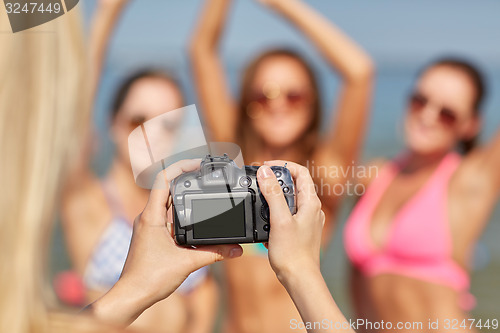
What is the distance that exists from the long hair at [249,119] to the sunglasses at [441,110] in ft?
1.04

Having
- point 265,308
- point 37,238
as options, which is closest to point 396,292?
point 265,308

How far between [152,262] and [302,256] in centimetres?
18

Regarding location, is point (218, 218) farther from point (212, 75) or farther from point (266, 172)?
point (212, 75)

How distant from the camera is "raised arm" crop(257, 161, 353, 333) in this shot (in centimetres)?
54

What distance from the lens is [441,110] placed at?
168 centimetres

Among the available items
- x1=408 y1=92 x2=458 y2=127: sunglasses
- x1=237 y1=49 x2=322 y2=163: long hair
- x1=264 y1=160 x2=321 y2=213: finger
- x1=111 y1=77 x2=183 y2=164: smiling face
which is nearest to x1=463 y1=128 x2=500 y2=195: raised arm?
x1=408 y1=92 x2=458 y2=127: sunglasses

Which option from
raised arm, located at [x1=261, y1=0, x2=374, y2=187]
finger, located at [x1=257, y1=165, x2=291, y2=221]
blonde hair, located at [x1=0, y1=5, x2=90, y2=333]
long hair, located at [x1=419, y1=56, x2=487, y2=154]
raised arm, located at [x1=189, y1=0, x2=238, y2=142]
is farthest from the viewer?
raised arm, located at [x1=189, y1=0, x2=238, y2=142]

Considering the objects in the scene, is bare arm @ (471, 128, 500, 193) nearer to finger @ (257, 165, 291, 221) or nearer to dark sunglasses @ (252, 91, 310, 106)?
dark sunglasses @ (252, 91, 310, 106)

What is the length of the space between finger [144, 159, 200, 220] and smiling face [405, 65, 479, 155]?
1198 millimetres

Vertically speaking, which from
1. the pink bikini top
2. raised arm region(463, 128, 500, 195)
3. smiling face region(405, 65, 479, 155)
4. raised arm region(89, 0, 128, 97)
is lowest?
the pink bikini top

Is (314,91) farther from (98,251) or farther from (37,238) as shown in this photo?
(37,238)

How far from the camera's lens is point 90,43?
163 cm

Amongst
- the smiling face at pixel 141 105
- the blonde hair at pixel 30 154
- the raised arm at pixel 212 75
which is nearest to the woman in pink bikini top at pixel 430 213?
the raised arm at pixel 212 75

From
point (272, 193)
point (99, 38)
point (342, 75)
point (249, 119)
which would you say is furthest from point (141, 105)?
point (272, 193)
